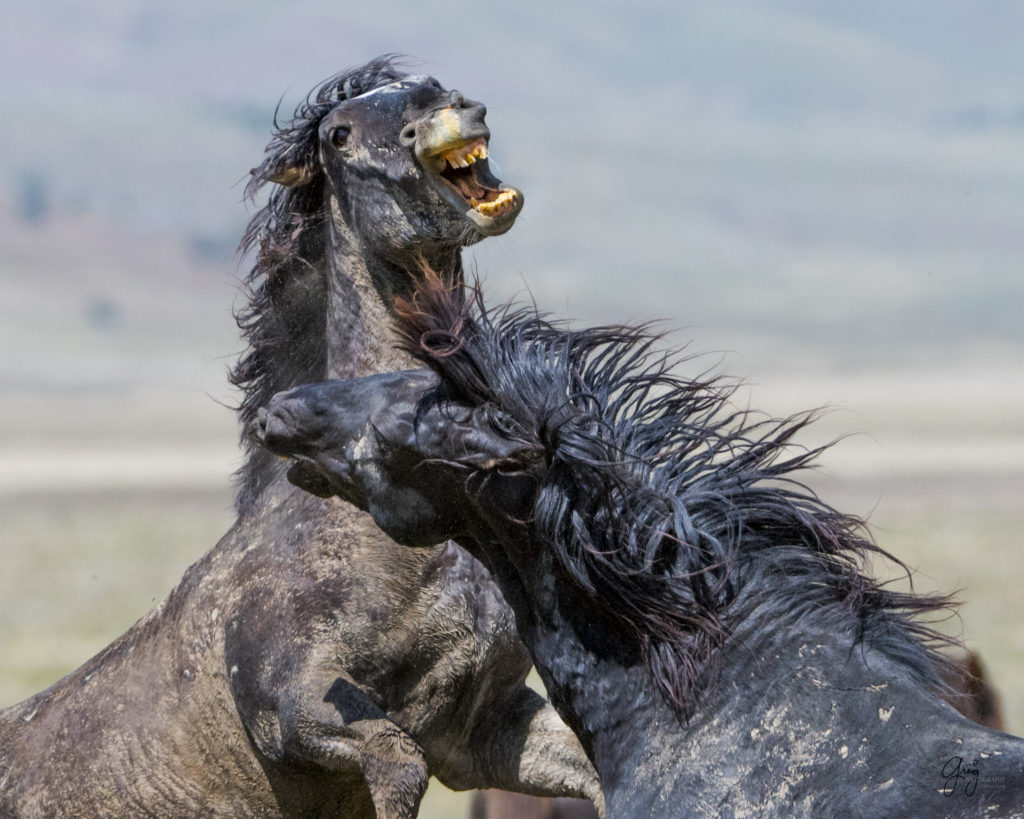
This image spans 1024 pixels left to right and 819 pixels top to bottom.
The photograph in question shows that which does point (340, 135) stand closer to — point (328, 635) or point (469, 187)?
point (469, 187)

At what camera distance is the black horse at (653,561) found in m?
3.29

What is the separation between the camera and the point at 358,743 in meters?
4.64

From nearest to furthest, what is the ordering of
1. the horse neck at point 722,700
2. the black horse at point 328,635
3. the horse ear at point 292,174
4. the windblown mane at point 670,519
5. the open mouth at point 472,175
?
the horse neck at point 722,700 < the windblown mane at point 670,519 < the black horse at point 328,635 < the open mouth at point 472,175 < the horse ear at point 292,174

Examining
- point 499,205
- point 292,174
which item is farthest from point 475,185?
point 292,174

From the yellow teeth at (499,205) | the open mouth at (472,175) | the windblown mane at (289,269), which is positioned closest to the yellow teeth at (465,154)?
the open mouth at (472,175)

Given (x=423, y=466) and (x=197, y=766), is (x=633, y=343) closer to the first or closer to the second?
(x=423, y=466)

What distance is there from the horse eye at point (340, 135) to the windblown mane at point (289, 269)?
0.56 feet

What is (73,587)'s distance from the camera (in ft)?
71.7

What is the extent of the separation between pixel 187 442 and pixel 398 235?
46231 mm

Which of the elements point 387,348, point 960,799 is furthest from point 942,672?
point 387,348

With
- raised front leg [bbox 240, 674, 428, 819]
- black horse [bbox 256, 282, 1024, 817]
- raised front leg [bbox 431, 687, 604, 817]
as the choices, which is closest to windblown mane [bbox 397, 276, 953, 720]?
black horse [bbox 256, 282, 1024, 817]

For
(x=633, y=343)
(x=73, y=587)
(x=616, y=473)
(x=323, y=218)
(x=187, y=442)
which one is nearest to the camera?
(x=616, y=473)

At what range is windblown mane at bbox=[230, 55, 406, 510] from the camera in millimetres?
5598

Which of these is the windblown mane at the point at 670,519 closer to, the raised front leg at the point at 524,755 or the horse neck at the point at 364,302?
the horse neck at the point at 364,302
